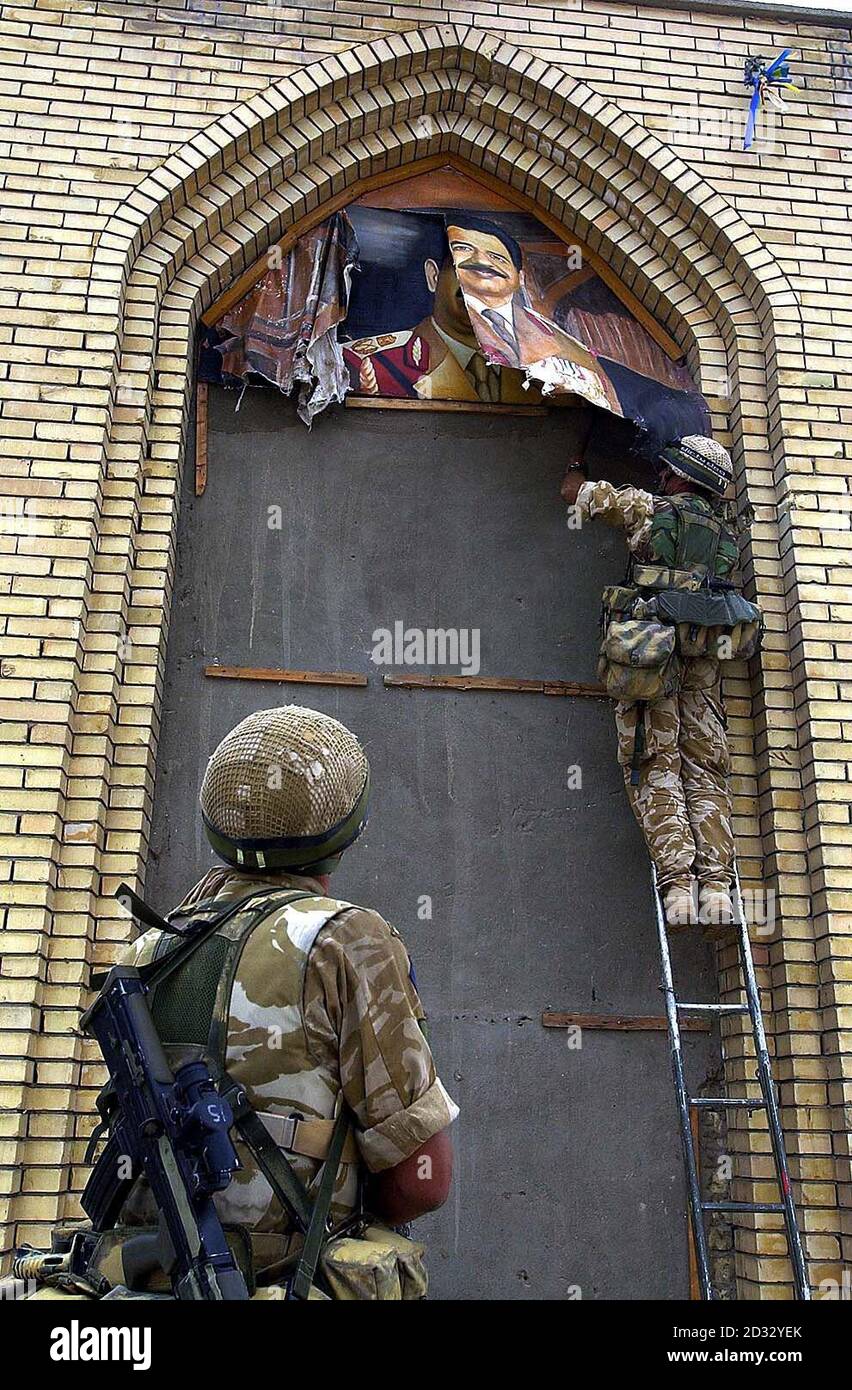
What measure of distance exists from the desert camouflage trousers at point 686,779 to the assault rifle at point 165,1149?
9.86 feet

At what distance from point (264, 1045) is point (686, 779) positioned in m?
3.18

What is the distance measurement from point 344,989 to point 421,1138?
305 millimetres

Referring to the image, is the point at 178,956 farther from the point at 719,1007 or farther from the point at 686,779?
the point at 686,779

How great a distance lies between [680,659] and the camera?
16.6 feet

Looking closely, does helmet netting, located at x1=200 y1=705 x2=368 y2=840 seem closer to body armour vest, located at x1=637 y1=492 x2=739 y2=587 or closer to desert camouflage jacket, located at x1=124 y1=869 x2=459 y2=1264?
desert camouflage jacket, located at x1=124 y1=869 x2=459 y2=1264

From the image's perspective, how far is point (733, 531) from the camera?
5391 mm

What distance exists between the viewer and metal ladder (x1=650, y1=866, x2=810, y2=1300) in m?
4.25

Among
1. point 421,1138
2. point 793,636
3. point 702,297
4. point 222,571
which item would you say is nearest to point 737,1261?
point 793,636

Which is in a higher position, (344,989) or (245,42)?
(245,42)

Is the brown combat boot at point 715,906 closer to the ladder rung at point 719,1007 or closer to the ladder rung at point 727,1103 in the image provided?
the ladder rung at point 719,1007

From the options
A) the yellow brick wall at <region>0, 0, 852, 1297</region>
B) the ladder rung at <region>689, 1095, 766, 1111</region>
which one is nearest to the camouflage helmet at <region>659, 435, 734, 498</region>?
the yellow brick wall at <region>0, 0, 852, 1297</region>

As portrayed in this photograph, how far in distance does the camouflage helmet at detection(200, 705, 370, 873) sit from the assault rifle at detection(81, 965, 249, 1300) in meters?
0.36

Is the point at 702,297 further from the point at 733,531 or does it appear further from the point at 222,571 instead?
the point at 222,571

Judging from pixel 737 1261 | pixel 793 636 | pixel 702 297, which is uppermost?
pixel 702 297
